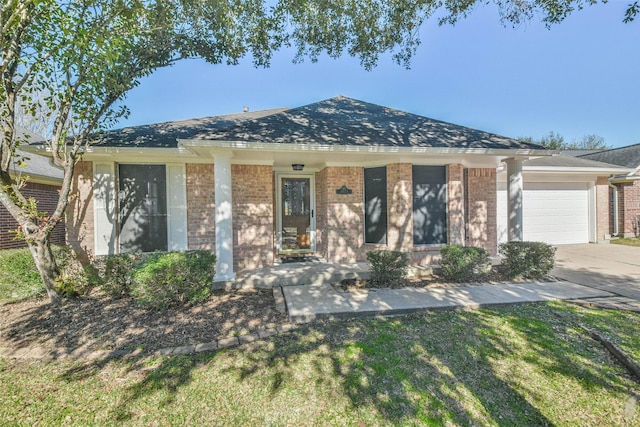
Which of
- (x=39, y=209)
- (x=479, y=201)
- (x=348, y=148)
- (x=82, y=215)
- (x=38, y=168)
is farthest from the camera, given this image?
(x=38, y=168)

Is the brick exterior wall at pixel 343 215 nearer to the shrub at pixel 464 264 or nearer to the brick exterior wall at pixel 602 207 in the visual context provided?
the shrub at pixel 464 264

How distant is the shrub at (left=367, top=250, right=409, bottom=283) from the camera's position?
6000 millimetres

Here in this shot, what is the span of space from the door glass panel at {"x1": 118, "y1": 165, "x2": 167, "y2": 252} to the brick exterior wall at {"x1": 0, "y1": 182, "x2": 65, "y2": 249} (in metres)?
3.49

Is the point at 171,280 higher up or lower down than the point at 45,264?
lower down

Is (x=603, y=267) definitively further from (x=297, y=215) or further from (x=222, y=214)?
(x=222, y=214)

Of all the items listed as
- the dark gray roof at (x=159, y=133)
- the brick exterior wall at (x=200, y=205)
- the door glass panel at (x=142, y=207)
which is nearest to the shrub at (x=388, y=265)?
the brick exterior wall at (x=200, y=205)

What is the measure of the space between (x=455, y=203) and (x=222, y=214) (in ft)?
19.1

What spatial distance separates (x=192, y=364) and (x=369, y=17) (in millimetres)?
8639

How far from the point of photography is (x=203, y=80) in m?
10.9

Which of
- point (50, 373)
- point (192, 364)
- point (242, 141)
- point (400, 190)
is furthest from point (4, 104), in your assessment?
point (400, 190)

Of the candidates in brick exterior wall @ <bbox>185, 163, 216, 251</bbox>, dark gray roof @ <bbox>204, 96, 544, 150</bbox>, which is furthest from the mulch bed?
dark gray roof @ <bbox>204, 96, 544, 150</bbox>

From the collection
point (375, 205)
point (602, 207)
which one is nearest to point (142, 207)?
point (375, 205)

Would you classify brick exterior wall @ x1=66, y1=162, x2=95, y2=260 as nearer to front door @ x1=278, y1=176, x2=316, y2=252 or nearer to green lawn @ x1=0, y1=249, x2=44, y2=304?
green lawn @ x1=0, y1=249, x2=44, y2=304

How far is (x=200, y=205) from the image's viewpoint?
7.29 m
